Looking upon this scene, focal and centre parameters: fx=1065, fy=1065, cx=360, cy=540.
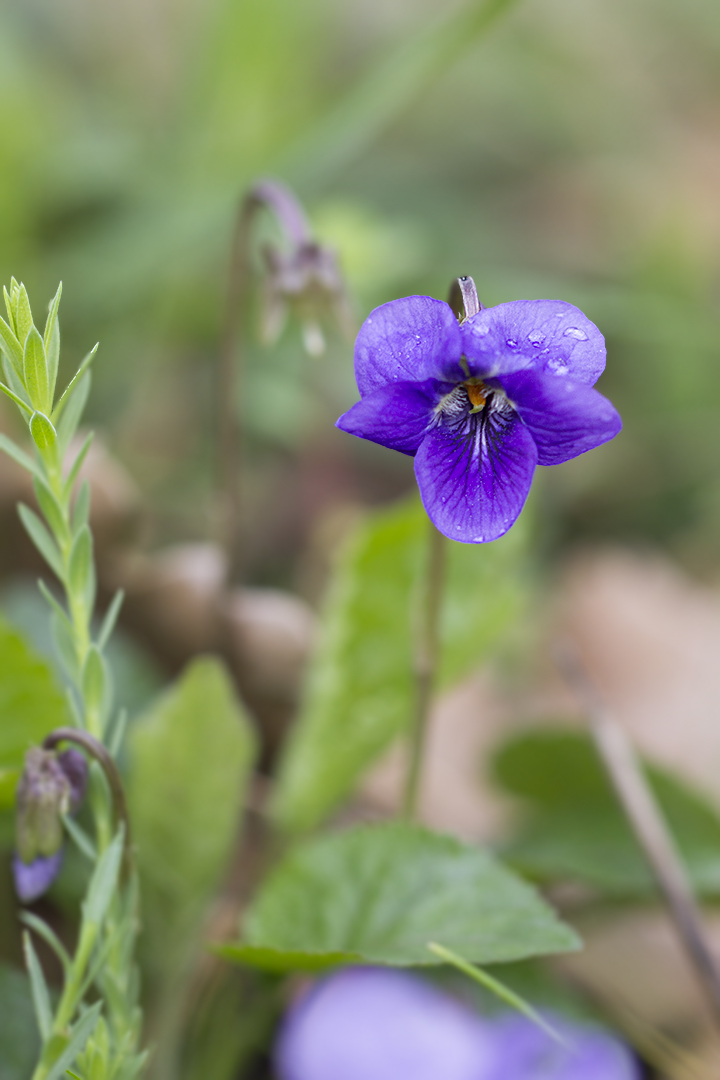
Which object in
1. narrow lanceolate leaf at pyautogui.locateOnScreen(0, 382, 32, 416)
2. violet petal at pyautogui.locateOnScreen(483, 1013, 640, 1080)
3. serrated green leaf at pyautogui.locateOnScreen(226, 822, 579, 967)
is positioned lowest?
violet petal at pyautogui.locateOnScreen(483, 1013, 640, 1080)

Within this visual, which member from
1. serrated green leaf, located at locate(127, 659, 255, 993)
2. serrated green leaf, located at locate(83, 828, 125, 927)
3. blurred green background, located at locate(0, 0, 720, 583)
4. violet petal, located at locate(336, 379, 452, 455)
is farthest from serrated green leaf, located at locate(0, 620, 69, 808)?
blurred green background, located at locate(0, 0, 720, 583)

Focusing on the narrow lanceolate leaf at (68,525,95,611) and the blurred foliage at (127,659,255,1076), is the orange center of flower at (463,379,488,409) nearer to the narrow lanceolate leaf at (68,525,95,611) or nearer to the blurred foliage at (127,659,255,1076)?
the narrow lanceolate leaf at (68,525,95,611)

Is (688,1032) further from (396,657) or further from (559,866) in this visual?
(396,657)

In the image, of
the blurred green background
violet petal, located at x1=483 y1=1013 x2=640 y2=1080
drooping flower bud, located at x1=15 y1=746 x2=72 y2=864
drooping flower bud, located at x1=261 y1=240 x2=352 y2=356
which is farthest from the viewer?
the blurred green background

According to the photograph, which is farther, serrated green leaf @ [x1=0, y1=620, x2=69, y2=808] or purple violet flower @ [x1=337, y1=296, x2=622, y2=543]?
serrated green leaf @ [x1=0, y1=620, x2=69, y2=808]

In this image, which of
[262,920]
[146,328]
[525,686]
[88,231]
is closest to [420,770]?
[262,920]

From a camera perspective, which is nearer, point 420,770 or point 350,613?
point 420,770
